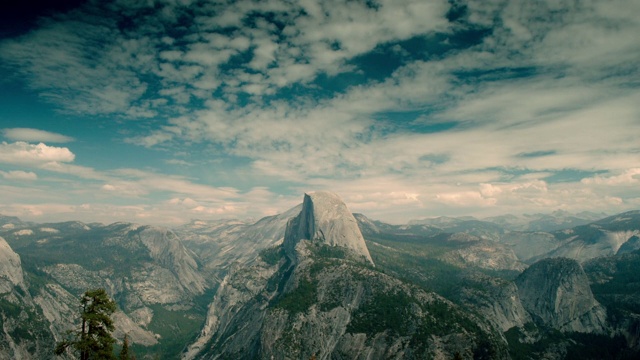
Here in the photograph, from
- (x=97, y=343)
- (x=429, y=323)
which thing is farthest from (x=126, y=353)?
Answer: (x=429, y=323)

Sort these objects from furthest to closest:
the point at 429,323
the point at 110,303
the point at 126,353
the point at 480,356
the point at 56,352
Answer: the point at 429,323 → the point at 480,356 → the point at 126,353 → the point at 110,303 → the point at 56,352

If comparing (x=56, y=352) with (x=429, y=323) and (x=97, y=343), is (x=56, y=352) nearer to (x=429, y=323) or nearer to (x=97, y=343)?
(x=97, y=343)

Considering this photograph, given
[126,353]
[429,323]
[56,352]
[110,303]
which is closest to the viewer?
[56,352]

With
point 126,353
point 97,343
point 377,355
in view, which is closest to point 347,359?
point 377,355

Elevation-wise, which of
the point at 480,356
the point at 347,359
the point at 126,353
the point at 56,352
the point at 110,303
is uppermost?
the point at 110,303

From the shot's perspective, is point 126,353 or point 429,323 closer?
point 126,353

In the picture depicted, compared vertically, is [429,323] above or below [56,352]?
below

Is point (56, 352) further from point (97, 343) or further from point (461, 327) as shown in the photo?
point (461, 327)
